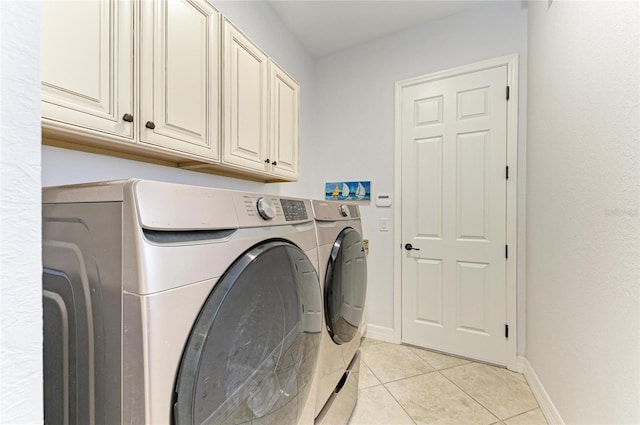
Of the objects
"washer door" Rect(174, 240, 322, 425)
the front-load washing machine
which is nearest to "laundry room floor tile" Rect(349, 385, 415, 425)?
the front-load washing machine

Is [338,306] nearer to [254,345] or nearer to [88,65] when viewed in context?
[254,345]

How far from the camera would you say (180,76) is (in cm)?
113

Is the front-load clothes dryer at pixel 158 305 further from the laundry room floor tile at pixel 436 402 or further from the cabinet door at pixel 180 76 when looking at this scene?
the laundry room floor tile at pixel 436 402

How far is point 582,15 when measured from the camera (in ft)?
4.01

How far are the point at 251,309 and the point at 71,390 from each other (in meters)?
0.40

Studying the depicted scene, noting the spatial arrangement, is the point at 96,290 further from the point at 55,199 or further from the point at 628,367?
the point at 628,367

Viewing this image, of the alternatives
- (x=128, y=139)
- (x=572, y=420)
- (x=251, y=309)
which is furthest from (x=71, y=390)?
(x=572, y=420)

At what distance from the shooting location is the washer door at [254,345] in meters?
0.56

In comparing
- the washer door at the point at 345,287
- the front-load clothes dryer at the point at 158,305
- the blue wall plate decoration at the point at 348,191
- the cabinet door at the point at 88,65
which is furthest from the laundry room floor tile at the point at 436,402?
the cabinet door at the point at 88,65

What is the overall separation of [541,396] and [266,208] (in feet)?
6.69

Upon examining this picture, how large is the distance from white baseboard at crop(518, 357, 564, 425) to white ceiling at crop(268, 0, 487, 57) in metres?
2.71

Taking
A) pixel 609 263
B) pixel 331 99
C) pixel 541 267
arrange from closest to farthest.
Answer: pixel 609 263 < pixel 541 267 < pixel 331 99

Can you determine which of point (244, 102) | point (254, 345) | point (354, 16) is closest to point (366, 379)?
point (254, 345)

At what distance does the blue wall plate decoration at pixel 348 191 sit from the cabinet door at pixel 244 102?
115 centimetres
